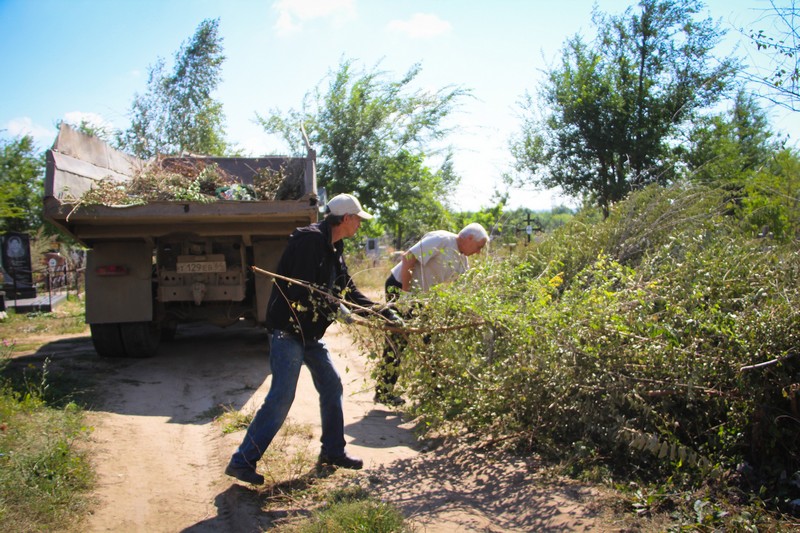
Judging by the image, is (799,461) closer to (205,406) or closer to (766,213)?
(766,213)

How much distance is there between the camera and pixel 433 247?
5.80m

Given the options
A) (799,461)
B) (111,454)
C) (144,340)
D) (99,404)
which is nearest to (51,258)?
(144,340)

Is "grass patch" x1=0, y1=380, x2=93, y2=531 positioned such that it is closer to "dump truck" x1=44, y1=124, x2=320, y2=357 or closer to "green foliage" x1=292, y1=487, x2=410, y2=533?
"green foliage" x1=292, y1=487, x2=410, y2=533

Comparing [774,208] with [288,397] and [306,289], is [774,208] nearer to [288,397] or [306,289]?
[306,289]

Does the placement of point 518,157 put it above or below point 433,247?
above

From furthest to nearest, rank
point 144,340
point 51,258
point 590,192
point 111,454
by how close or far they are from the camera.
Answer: point 51,258
point 590,192
point 144,340
point 111,454

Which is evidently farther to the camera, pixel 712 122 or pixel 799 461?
pixel 712 122

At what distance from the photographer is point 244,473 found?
12.7ft

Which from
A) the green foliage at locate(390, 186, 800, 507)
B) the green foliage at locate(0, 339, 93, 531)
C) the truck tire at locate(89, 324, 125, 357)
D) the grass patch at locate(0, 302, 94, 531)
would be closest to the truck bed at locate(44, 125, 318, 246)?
the truck tire at locate(89, 324, 125, 357)

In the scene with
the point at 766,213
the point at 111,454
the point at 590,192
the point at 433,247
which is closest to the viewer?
the point at 111,454

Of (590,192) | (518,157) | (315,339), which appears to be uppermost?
(518,157)

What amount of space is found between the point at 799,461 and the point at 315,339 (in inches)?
114

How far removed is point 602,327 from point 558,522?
1215 mm

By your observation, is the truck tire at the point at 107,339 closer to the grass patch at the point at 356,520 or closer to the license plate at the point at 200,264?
the license plate at the point at 200,264
